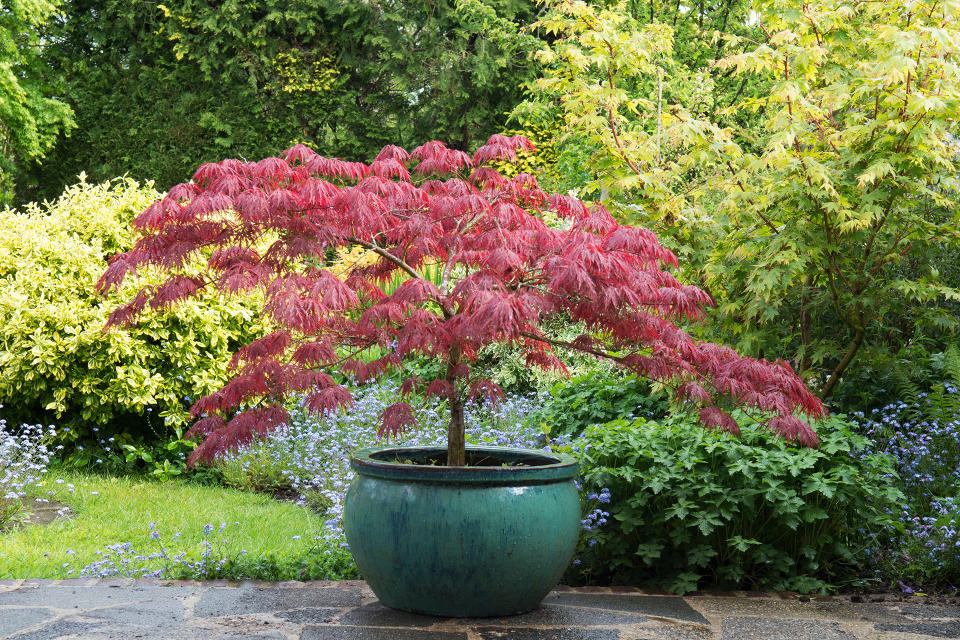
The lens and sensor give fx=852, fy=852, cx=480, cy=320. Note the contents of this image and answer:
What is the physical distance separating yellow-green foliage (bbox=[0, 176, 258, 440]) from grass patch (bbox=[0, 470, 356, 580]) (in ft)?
1.93

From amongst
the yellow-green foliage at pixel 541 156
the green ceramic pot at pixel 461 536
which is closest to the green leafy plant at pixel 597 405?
the green ceramic pot at pixel 461 536

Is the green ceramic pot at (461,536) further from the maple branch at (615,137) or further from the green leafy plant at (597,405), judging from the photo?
the maple branch at (615,137)

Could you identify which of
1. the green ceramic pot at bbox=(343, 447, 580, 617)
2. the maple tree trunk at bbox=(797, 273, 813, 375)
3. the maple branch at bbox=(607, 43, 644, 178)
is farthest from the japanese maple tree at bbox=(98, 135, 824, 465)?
the maple branch at bbox=(607, 43, 644, 178)

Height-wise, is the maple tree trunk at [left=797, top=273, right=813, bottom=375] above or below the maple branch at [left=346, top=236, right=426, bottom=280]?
below

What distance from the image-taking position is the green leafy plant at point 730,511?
388 cm

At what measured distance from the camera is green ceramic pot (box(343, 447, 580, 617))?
3277 millimetres

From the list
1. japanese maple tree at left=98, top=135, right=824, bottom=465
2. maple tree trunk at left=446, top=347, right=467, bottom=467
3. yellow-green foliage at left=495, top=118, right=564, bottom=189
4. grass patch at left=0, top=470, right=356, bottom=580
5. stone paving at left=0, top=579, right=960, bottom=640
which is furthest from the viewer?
yellow-green foliage at left=495, top=118, right=564, bottom=189

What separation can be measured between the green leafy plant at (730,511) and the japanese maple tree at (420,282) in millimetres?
422

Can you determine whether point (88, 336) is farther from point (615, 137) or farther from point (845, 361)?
point (845, 361)

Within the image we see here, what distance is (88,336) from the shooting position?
605 cm

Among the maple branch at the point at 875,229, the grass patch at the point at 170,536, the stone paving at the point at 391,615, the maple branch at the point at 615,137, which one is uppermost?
the maple branch at the point at 615,137

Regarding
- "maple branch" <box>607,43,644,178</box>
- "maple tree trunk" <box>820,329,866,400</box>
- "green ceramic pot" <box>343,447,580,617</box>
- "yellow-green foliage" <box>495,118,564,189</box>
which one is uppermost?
"yellow-green foliage" <box>495,118,564,189</box>

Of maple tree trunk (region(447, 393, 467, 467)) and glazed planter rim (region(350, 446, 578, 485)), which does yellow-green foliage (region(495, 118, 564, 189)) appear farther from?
glazed planter rim (region(350, 446, 578, 485))

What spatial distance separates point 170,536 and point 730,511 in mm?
3084
